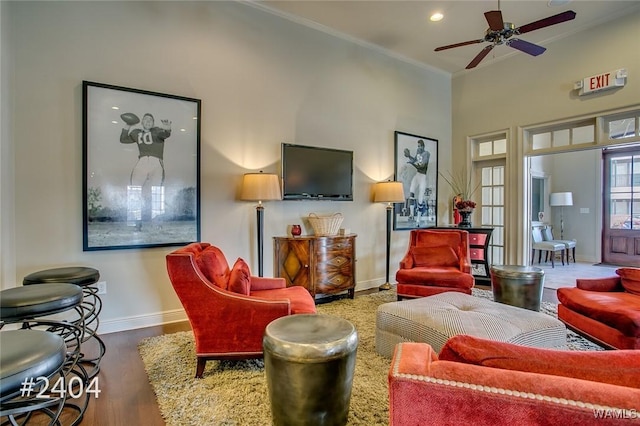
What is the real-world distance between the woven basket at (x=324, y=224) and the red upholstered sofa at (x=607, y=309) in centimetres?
240

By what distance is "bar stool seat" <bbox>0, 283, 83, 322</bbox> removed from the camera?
1.70m

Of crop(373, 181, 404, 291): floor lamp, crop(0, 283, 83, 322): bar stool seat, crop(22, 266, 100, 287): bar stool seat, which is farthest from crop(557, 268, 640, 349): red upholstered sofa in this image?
crop(22, 266, 100, 287): bar stool seat

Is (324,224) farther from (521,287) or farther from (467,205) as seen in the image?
(467,205)

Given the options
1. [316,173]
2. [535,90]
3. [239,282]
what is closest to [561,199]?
[535,90]

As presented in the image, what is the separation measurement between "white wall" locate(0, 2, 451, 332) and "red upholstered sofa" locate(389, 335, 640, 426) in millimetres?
3150

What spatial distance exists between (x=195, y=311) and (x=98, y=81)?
2.40m

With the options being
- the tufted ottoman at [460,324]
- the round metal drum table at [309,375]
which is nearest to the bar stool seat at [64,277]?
the round metal drum table at [309,375]

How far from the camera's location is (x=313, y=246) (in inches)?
155

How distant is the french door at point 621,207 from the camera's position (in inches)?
270

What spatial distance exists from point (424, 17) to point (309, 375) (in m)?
4.50

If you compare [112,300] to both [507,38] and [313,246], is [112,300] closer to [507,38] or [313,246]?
[313,246]

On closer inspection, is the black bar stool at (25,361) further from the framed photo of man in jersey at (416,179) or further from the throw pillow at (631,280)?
the framed photo of man in jersey at (416,179)

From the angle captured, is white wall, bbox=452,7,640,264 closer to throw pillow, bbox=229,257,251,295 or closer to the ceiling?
the ceiling

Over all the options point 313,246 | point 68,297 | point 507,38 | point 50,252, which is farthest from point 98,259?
point 507,38
